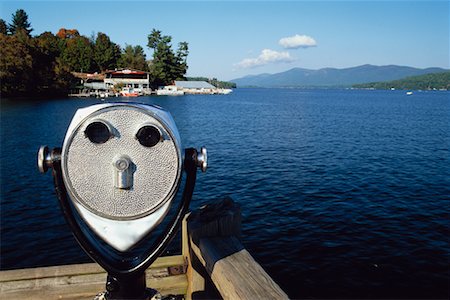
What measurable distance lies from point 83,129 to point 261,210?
9.80 m

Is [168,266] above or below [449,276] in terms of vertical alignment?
above

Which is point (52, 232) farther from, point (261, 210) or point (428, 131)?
point (428, 131)

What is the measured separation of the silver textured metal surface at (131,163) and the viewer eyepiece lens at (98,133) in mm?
17

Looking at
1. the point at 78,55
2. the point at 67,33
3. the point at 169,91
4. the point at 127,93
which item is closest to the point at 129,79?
the point at 127,93

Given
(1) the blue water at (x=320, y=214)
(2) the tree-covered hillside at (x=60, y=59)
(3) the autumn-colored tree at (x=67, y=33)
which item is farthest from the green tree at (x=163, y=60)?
(1) the blue water at (x=320, y=214)

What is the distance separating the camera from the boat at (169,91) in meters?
84.8

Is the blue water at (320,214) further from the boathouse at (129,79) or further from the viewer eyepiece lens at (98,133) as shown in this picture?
the boathouse at (129,79)

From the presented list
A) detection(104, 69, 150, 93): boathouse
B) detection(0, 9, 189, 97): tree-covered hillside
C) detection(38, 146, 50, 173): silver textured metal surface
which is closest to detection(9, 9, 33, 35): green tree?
detection(0, 9, 189, 97): tree-covered hillside

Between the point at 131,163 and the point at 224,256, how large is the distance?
32.3 inches

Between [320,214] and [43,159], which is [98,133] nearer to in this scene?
[43,159]

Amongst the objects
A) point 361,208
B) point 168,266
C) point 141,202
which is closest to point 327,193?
point 361,208

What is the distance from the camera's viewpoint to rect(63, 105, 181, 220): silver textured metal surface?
1512mm

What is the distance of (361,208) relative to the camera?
440 inches

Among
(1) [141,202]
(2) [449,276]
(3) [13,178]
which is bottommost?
(2) [449,276]
